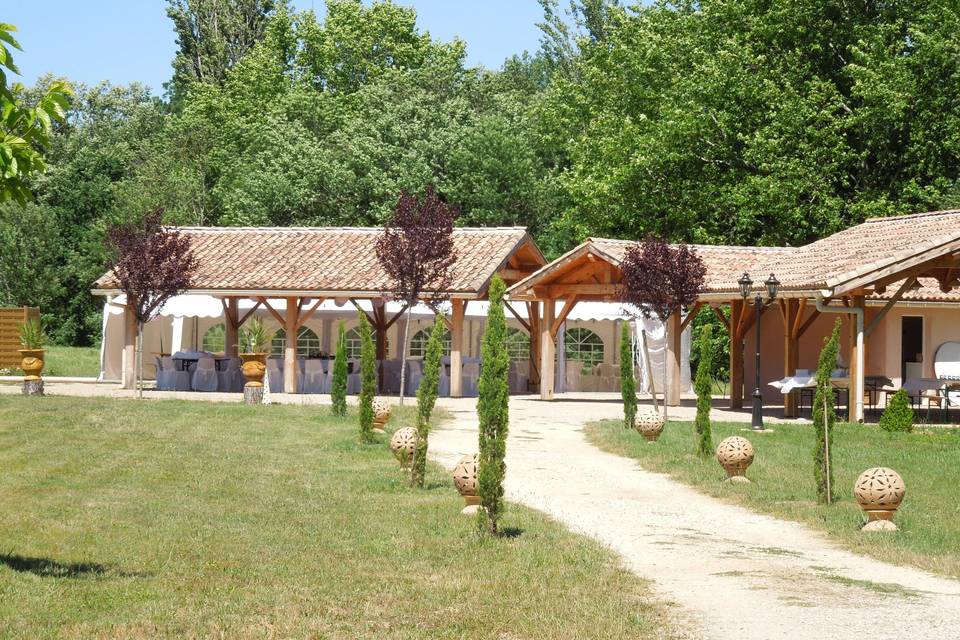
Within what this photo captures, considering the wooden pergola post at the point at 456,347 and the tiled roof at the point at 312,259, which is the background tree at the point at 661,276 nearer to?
the tiled roof at the point at 312,259

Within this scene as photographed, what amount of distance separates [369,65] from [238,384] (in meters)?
25.3

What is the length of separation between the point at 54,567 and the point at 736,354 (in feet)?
67.7

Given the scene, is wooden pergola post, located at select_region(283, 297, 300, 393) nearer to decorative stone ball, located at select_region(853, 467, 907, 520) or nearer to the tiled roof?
the tiled roof

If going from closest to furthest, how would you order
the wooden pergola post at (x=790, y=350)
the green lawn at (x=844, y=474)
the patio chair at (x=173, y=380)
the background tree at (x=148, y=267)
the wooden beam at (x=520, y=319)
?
the green lawn at (x=844, y=474) → the wooden pergola post at (x=790, y=350) → the background tree at (x=148, y=267) → the patio chair at (x=173, y=380) → the wooden beam at (x=520, y=319)

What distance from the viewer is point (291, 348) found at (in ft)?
99.6

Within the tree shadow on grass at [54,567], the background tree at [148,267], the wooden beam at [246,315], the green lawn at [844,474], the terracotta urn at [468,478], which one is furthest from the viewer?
the wooden beam at [246,315]

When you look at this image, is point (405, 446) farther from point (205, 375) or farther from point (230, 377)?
point (230, 377)

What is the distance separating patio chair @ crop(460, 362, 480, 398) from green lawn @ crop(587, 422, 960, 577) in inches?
326

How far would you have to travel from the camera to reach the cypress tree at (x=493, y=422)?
10.4 m

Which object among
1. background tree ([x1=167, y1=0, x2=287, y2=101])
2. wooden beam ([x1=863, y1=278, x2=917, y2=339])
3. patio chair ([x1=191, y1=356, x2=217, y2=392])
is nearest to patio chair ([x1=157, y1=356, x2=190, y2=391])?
patio chair ([x1=191, y1=356, x2=217, y2=392])

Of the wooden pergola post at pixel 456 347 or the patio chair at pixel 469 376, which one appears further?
the patio chair at pixel 469 376

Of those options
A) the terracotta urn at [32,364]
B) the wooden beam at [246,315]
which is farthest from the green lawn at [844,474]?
the wooden beam at [246,315]

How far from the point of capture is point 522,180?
44656mm

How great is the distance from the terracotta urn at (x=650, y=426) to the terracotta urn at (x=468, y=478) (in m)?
7.58
